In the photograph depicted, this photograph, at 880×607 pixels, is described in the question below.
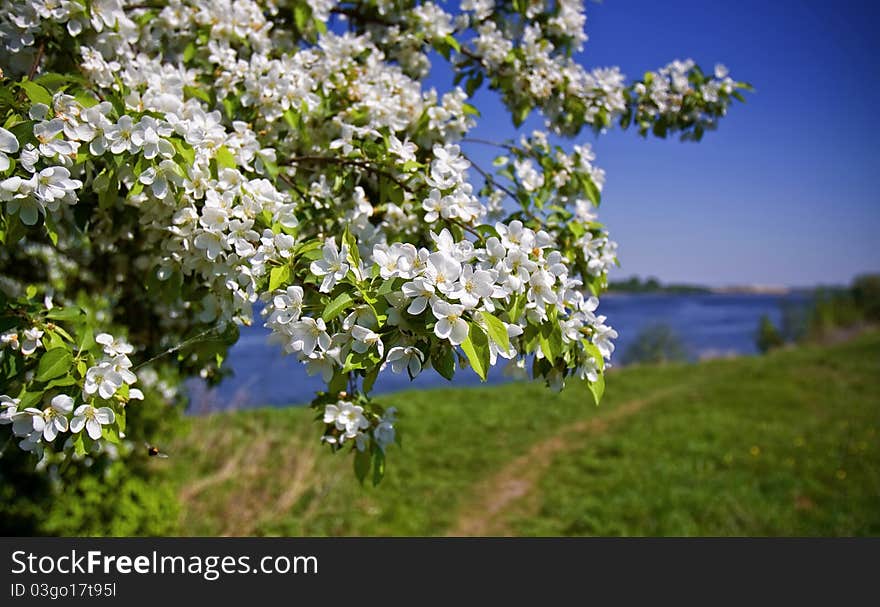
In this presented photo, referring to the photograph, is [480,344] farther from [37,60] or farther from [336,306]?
[37,60]

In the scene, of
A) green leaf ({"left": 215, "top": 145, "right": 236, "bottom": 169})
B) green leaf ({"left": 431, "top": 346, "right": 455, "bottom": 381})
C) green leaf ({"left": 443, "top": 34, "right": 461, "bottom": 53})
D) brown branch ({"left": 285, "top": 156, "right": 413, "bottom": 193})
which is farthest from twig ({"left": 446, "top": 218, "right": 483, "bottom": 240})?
green leaf ({"left": 443, "top": 34, "right": 461, "bottom": 53})

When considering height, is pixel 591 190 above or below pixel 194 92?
below

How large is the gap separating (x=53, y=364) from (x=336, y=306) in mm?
723

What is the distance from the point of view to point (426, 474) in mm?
6426

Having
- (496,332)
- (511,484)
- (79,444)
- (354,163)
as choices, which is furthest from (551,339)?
(511,484)

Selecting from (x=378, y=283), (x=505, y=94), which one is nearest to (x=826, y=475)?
(x=505, y=94)

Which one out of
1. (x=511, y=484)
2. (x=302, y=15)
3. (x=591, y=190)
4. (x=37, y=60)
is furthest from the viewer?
(x=511, y=484)

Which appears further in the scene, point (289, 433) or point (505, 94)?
point (289, 433)

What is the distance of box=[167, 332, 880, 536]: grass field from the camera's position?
16.5ft

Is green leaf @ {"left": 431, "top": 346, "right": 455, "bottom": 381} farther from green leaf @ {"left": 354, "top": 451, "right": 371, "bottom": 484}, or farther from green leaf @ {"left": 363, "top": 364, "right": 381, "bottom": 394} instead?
green leaf @ {"left": 354, "top": 451, "right": 371, "bottom": 484}

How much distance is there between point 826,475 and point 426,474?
3.79 metres

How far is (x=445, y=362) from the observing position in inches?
49.6

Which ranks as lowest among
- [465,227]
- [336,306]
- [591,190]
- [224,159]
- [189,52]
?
[336,306]
